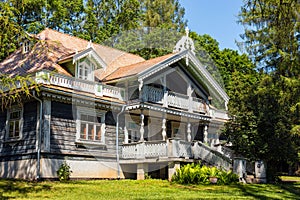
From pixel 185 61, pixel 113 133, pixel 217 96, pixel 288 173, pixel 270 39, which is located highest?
pixel 270 39

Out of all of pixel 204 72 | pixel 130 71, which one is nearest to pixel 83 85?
pixel 130 71

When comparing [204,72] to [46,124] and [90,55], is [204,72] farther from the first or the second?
[46,124]

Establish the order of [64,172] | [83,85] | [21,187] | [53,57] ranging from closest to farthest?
[21,187], [64,172], [83,85], [53,57]

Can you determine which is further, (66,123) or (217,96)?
(217,96)

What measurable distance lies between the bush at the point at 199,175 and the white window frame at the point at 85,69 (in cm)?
677

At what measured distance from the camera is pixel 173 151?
20219mm

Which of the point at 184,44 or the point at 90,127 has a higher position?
the point at 184,44

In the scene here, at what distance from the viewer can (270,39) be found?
30.1 meters

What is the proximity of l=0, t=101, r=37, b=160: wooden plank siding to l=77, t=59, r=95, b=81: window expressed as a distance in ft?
10.2

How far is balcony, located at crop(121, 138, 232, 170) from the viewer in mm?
A: 20375

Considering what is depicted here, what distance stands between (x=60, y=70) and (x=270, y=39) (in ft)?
53.0

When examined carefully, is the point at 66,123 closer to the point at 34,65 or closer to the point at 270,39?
the point at 34,65

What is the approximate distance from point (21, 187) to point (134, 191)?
4261 mm

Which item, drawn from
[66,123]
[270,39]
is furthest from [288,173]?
[66,123]
